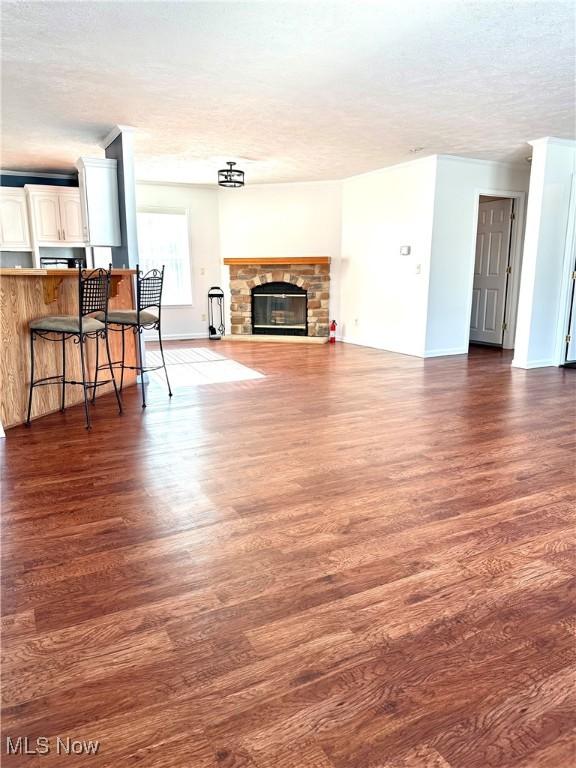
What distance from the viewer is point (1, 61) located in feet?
11.6

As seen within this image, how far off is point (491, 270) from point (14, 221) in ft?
23.0

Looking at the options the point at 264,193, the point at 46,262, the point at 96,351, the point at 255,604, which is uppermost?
the point at 264,193

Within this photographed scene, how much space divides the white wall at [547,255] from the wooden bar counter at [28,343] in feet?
15.1

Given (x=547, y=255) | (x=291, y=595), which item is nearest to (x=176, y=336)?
(x=547, y=255)

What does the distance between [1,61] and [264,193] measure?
5.36 meters

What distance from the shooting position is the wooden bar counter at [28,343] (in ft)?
11.9

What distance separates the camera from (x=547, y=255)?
599cm

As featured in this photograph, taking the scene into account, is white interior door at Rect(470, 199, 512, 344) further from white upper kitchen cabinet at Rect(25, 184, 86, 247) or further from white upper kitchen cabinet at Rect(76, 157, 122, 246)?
white upper kitchen cabinet at Rect(25, 184, 86, 247)

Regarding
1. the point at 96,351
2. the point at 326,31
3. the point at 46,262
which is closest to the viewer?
the point at 326,31

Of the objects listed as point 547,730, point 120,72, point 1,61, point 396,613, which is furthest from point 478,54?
point 547,730

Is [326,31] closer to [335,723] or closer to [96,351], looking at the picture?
[96,351]

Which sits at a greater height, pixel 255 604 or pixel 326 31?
pixel 326 31

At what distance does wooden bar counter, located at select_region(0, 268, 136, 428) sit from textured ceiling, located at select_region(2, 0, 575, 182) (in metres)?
1.47

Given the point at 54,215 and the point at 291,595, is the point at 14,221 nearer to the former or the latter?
the point at 54,215
